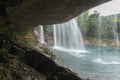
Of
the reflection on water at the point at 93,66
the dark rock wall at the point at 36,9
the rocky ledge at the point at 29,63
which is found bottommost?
the reflection on water at the point at 93,66

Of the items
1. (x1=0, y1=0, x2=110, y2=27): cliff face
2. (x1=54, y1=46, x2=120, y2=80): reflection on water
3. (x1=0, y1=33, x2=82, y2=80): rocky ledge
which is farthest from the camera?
(x1=54, y1=46, x2=120, y2=80): reflection on water

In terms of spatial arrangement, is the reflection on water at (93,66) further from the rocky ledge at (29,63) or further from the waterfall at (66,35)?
Answer: the waterfall at (66,35)

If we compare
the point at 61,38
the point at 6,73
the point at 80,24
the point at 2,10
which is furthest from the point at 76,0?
the point at 80,24

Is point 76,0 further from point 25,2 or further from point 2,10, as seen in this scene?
point 2,10

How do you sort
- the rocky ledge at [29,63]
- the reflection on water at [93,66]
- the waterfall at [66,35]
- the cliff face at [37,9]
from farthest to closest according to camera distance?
the waterfall at [66,35]
the reflection on water at [93,66]
the rocky ledge at [29,63]
the cliff face at [37,9]

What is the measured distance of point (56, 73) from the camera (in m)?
9.33

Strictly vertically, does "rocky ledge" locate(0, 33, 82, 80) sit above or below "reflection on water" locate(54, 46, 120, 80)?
above

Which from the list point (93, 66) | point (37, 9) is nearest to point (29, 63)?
point (37, 9)

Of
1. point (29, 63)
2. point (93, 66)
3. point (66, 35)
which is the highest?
point (66, 35)

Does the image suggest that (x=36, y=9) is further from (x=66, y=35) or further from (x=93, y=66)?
(x=66, y=35)

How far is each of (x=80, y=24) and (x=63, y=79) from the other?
52.0m

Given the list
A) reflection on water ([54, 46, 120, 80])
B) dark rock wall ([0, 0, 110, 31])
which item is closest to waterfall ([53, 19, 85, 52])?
reflection on water ([54, 46, 120, 80])

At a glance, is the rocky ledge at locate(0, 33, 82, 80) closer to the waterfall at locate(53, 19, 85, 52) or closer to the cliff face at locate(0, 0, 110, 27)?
the cliff face at locate(0, 0, 110, 27)

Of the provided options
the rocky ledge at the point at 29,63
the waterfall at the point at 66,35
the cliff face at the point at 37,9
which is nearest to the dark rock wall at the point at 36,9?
the cliff face at the point at 37,9
